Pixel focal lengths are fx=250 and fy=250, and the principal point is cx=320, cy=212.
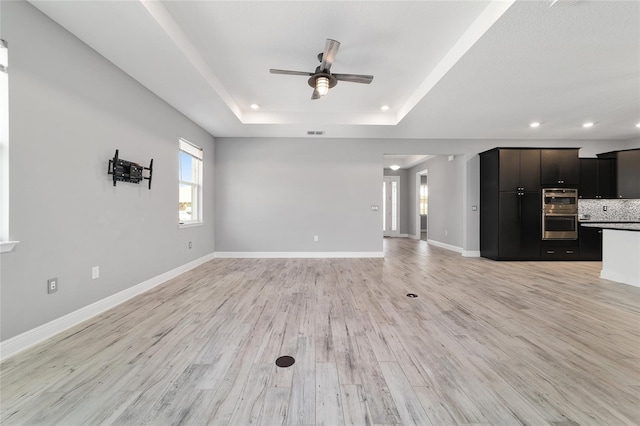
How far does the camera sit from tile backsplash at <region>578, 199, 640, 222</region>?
5.27m

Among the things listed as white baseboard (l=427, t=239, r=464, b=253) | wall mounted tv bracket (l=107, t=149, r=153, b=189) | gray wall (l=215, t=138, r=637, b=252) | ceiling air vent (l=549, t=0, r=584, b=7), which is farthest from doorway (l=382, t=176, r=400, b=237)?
wall mounted tv bracket (l=107, t=149, r=153, b=189)

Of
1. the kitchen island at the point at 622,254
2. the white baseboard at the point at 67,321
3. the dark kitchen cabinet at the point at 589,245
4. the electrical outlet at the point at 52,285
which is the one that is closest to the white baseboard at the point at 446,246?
the dark kitchen cabinet at the point at 589,245

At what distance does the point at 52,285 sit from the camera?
83.5 inches

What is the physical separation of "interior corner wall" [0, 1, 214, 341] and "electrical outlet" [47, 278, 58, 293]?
0.03 meters

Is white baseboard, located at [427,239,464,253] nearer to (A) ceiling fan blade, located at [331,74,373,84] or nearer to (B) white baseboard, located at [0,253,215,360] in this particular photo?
(A) ceiling fan blade, located at [331,74,373,84]

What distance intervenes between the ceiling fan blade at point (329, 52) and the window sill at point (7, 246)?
2.91 meters

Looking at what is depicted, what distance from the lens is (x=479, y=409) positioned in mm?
1326

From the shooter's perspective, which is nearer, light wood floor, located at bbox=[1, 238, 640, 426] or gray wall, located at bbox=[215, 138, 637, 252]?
light wood floor, located at bbox=[1, 238, 640, 426]

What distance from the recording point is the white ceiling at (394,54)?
2.17 metres

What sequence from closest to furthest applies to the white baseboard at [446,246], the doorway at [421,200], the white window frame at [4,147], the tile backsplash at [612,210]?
the white window frame at [4,147], the tile backsplash at [612,210], the white baseboard at [446,246], the doorway at [421,200]

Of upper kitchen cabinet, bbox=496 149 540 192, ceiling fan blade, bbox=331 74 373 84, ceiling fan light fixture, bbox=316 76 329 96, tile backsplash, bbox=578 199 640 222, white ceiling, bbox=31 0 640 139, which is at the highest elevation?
white ceiling, bbox=31 0 640 139

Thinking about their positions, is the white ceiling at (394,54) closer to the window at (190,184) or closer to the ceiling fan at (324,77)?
the ceiling fan at (324,77)

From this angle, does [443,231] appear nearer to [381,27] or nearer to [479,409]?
[381,27]

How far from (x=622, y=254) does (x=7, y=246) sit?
6912 mm
